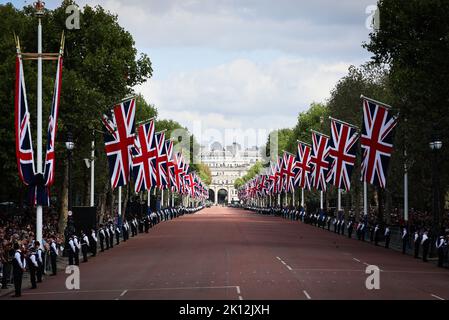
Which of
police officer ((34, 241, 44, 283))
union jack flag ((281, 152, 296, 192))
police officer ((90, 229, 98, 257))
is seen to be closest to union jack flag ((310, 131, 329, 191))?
union jack flag ((281, 152, 296, 192))

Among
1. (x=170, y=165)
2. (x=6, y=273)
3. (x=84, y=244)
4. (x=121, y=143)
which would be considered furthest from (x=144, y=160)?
(x=170, y=165)

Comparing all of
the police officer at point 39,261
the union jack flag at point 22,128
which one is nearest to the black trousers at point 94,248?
the police officer at point 39,261

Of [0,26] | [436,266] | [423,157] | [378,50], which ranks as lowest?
[436,266]

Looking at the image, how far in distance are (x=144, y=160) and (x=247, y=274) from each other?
29.3 meters

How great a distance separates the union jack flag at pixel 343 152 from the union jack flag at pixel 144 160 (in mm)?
11773

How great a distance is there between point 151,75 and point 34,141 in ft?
51.7

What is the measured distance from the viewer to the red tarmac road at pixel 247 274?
27688 mm

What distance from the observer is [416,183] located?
7525 centimetres

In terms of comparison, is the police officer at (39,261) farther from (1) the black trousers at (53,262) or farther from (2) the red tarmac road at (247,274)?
(1) the black trousers at (53,262)

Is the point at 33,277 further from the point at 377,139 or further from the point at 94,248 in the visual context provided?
the point at 377,139

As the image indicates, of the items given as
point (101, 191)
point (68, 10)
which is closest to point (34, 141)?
point (68, 10)

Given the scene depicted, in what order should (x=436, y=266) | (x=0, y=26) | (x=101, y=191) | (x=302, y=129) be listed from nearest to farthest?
(x=436, y=266) → (x=0, y=26) → (x=101, y=191) → (x=302, y=129)

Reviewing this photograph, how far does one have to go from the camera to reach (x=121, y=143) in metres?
51.0
